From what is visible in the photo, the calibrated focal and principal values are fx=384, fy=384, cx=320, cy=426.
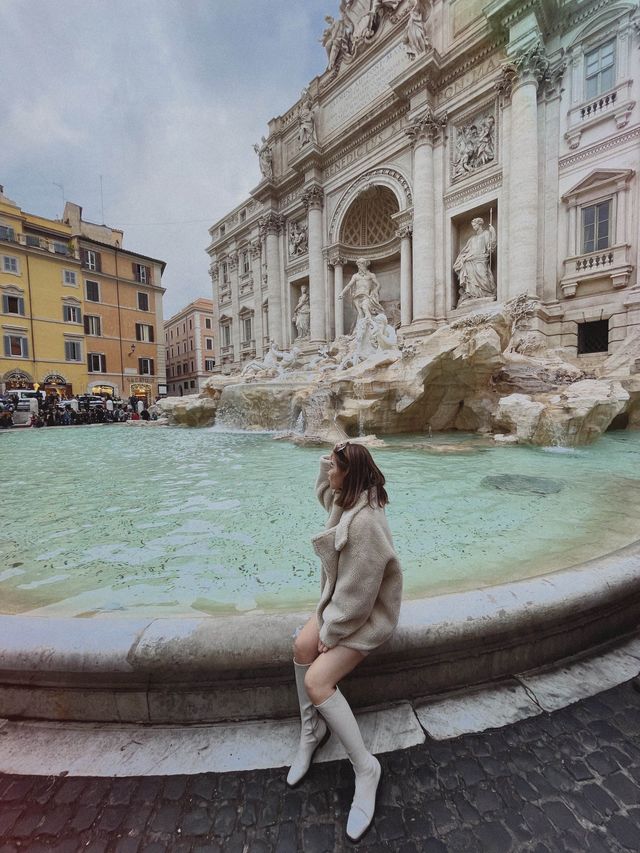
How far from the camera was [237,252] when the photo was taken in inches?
1025

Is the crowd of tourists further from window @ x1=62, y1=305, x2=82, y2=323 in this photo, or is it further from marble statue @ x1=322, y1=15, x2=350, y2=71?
marble statue @ x1=322, y1=15, x2=350, y2=71

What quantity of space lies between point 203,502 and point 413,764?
313 centimetres

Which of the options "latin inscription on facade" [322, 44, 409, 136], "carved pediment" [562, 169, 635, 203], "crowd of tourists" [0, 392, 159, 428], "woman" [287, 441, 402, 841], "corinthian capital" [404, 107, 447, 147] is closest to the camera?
"woman" [287, 441, 402, 841]

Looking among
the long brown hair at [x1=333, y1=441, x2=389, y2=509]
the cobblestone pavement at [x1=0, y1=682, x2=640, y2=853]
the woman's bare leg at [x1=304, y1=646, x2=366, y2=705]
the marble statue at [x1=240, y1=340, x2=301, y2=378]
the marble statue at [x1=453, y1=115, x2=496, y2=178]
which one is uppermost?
the marble statue at [x1=453, y1=115, x2=496, y2=178]

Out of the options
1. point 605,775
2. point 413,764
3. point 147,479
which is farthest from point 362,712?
point 147,479

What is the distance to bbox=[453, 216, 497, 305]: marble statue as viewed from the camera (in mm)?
13531

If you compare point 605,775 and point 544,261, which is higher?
point 544,261

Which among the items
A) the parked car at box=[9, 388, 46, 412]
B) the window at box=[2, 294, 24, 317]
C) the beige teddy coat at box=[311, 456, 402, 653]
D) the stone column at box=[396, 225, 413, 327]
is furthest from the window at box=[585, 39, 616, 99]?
the window at box=[2, 294, 24, 317]

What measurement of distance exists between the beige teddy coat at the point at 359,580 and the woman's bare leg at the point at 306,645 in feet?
0.13

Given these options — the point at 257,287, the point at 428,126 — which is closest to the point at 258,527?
the point at 428,126

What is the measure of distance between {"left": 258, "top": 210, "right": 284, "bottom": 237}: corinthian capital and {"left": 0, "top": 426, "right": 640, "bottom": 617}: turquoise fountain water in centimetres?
1980

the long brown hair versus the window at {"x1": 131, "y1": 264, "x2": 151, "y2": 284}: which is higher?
the window at {"x1": 131, "y1": 264, "x2": 151, "y2": 284}

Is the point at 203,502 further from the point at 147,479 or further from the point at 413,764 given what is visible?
the point at 413,764

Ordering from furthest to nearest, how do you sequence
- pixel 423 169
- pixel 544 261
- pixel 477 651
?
pixel 423 169
pixel 544 261
pixel 477 651
